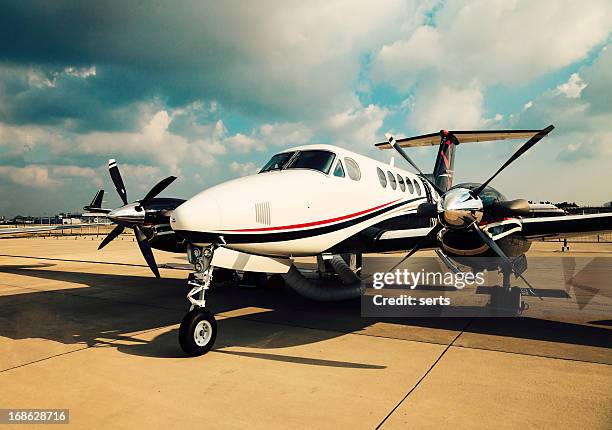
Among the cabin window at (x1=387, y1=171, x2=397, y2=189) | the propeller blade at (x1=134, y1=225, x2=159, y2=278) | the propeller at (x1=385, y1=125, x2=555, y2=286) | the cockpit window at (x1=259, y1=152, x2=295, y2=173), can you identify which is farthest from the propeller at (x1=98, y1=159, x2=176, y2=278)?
the propeller at (x1=385, y1=125, x2=555, y2=286)

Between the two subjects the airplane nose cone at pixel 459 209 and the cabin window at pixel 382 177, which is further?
the cabin window at pixel 382 177

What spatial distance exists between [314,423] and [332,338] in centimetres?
329

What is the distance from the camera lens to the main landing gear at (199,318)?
20.2ft

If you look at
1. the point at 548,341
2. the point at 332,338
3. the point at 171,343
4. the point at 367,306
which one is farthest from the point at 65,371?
the point at 548,341

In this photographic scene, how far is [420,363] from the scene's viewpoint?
233 inches

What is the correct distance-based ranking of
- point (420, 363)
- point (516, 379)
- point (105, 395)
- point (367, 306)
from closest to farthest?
point (105, 395), point (516, 379), point (420, 363), point (367, 306)

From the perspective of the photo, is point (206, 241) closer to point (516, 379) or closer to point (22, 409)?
point (22, 409)

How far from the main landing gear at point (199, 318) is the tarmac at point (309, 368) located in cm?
21

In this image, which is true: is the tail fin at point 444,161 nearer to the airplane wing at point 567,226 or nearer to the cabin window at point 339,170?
the airplane wing at point 567,226

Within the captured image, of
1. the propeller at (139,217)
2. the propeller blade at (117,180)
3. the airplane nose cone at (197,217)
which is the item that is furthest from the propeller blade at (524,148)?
the propeller blade at (117,180)

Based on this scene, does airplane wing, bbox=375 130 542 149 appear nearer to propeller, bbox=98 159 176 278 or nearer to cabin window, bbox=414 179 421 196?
cabin window, bbox=414 179 421 196

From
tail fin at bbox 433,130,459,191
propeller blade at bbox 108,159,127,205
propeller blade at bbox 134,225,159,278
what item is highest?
tail fin at bbox 433,130,459,191

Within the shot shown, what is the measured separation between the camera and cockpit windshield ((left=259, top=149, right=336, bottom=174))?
802 cm

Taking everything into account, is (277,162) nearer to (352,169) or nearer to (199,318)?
(352,169)
